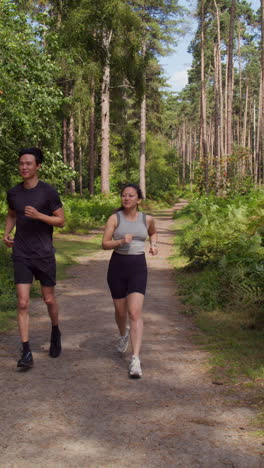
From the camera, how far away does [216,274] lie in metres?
9.70

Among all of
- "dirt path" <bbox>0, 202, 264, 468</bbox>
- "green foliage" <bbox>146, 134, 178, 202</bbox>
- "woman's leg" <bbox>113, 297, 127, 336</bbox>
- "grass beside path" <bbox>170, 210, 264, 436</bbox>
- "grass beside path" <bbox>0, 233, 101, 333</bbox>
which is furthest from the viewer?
"green foliage" <bbox>146, 134, 178, 202</bbox>

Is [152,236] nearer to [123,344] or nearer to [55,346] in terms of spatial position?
[123,344]

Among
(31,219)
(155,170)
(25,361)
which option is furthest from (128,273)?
(155,170)

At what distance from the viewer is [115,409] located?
449 centimetres

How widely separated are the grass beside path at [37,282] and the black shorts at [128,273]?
7.91ft

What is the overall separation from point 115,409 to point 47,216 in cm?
213

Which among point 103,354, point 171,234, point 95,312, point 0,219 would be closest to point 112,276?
point 103,354

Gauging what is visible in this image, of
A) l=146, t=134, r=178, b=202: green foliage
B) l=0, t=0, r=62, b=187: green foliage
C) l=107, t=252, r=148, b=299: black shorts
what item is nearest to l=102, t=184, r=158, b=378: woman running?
l=107, t=252, r=148, b=299: black shorts

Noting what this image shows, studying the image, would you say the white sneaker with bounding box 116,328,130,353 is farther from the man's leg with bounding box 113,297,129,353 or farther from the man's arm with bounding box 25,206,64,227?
the man's arm with bounding box 25,206,64,227

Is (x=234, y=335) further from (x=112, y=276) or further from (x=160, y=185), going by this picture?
(x=160, y=185)

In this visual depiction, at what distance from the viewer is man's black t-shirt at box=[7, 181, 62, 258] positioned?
5645 millimetres

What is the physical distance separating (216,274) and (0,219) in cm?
924

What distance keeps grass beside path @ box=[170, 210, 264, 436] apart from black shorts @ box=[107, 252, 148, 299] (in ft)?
3.99

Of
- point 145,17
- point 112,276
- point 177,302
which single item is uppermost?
point 145,17
